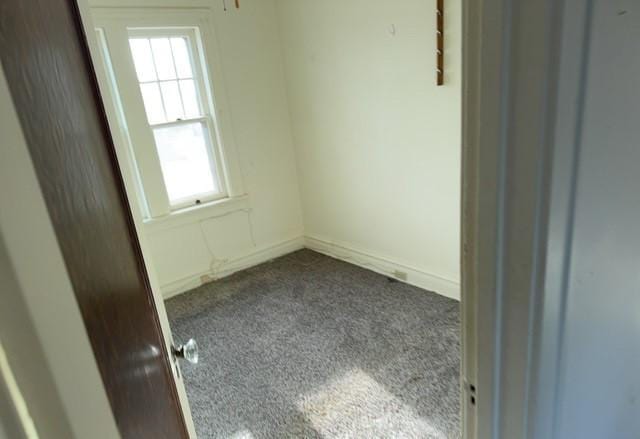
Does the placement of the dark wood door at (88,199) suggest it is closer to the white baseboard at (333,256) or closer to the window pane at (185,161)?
the white baseboard at (333,256)

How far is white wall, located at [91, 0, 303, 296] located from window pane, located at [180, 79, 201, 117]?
0.82 ft

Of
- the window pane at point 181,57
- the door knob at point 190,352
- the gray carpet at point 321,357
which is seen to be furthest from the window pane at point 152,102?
the door knob at point 190,352

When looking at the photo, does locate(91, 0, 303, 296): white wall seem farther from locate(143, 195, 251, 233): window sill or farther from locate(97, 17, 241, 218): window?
locate(97, 17, 241, 218): window

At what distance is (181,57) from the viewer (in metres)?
3.09

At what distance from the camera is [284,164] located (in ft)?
12.4

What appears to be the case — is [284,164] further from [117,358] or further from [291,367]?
[117,358]

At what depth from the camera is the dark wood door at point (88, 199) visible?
1.18 feet

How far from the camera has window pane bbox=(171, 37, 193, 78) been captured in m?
3.05

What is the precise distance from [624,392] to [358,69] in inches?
101

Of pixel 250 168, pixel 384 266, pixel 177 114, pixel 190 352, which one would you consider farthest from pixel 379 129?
pixel 190 352

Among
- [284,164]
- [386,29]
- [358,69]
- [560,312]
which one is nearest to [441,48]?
[386,29]

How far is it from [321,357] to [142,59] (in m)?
2.46

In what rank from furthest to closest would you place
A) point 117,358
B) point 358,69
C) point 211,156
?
point 211,156
point 358,69
point 117,358

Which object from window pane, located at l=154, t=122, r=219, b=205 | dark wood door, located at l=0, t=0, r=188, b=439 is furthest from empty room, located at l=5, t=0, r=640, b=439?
window pane, located at l=154, t=122, r=219, b=205
